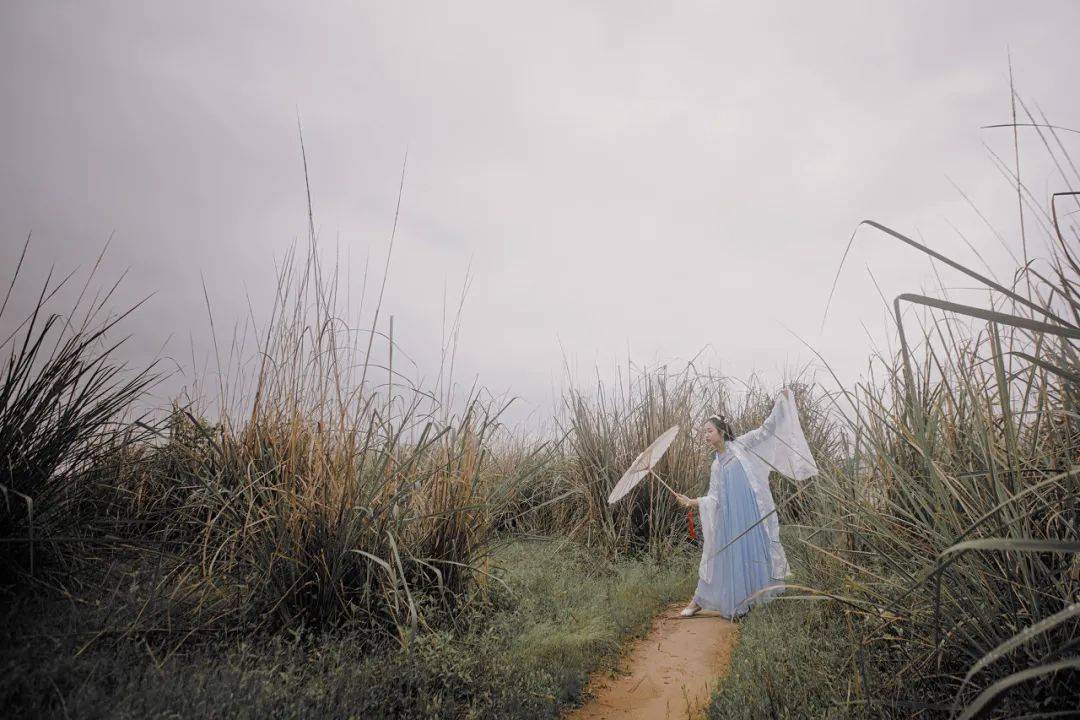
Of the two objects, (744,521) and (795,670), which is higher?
(744,521)

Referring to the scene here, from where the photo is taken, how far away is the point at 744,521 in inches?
207

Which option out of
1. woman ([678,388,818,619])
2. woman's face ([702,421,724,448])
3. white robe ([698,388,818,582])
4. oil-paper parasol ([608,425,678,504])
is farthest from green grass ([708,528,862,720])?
woman's face ([702,421,724,448])

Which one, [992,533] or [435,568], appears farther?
[435,568]

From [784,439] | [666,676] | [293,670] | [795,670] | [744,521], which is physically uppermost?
[784,439]

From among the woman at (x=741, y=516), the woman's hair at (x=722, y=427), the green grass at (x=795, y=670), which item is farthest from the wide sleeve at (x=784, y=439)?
the green grass at (x=795, y=670)

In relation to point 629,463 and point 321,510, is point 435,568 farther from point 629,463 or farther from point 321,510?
point 629,463

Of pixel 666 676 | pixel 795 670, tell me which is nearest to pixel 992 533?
pixel 795 670

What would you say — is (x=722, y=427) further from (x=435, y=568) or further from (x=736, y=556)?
(x=435, y=568)

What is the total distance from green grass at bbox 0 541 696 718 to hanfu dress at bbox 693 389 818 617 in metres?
1.58

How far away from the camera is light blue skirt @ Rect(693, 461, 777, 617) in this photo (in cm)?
477

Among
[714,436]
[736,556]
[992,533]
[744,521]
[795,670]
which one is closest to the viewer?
[992,533]

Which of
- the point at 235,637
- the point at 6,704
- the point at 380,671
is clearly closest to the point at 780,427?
the point at 380,671

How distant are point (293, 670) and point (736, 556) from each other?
12.6 ft

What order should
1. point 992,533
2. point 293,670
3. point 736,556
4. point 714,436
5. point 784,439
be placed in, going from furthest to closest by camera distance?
point 714,436, point 736,556, point 784,439, point 293,670, point 992,533
